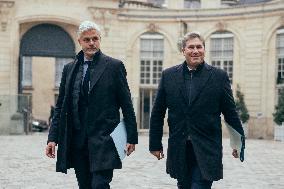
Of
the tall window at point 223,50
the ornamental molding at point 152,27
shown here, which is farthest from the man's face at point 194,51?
the ornamental molding at point 152,27

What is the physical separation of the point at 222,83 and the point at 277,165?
9.81 meters

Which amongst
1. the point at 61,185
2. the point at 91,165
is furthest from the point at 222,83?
the point at 61,185

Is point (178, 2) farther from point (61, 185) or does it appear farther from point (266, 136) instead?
point (61, 185)

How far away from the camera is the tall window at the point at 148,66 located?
33.2 metres

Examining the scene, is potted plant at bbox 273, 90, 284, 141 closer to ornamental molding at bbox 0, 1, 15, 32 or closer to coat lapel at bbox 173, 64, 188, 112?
ornamental molding at bbox 0, 1, 15, 32

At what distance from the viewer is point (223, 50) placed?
1270 inches

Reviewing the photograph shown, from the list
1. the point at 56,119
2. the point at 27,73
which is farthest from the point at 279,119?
the point at 56,119

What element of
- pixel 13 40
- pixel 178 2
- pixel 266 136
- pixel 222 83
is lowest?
pixel 266 136

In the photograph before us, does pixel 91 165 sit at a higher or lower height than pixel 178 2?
lower

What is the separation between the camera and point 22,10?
3125 centimetres

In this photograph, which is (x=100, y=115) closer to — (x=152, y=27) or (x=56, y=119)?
(x=56, y=119)

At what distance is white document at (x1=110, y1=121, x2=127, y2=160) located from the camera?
229 inches

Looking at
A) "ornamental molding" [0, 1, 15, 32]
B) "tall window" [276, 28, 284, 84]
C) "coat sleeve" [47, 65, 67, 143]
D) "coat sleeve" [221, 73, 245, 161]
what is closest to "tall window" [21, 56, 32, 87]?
"ornamental molding" [0, 1, 15, 32]

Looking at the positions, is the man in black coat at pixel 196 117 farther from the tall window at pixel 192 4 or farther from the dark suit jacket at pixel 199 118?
the tall window at pixel 192 4
